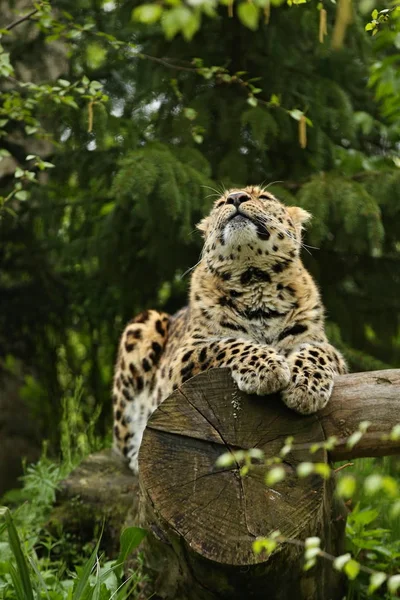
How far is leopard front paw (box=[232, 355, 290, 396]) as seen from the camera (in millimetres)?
4242

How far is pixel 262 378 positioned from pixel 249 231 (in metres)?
1.29

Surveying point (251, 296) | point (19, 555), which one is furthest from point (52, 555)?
point (251, 296)

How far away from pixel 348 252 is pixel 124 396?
2650 mm

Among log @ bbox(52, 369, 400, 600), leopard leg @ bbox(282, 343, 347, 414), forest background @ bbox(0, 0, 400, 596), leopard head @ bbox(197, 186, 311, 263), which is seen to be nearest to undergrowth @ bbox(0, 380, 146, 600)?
log @ bbox(52, 369, 400, 600)

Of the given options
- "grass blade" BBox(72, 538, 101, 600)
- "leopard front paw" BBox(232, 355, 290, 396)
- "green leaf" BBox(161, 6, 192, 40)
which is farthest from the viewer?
"leopard front paw" BBox(232, 355, 290, 396)

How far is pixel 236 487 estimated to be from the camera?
4.05m

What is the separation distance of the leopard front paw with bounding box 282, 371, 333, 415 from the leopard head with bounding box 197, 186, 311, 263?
117 cm

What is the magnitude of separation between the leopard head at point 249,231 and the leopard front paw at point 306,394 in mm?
1173

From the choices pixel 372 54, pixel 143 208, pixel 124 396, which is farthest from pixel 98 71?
pixel 124 396

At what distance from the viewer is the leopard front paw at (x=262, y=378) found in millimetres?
4242

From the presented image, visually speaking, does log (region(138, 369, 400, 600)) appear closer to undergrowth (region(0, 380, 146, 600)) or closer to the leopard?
undergrowth (region(0, 380, 146, 600))

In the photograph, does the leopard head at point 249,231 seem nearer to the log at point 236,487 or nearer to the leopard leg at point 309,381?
the leopard leg at point 309,381

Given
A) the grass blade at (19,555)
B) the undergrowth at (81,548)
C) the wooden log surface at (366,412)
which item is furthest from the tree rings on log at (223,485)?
the grass blade at (19,555)

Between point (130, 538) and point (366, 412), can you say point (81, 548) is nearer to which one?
point (130, 538)
